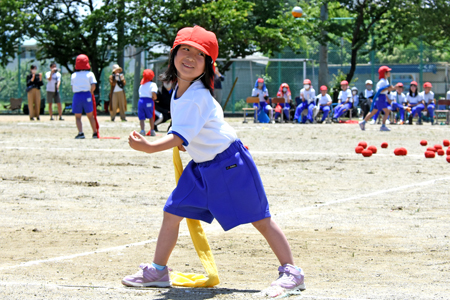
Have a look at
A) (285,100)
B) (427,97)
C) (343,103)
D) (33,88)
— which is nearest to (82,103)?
(33,88)

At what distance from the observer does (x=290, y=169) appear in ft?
35.2

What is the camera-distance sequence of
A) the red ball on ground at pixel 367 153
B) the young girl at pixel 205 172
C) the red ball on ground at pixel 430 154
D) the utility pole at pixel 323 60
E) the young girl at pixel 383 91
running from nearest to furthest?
1. the young girl at pixel 205 172
2. the red ball on ground at pixel 430 154
3. the red ball on ground at pixel 367 153
4. the young girl at pixel 383 91
5. the utility pole at pixel 323 60

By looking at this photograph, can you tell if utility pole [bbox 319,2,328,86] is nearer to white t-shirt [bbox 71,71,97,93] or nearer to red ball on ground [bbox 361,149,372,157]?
white t-shirt [bbox 71,71,97,93]

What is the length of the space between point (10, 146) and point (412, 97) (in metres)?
19.6

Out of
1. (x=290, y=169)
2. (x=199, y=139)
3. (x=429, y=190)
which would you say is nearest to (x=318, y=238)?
(x=199, y=139)

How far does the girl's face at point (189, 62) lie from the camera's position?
4.08 meters

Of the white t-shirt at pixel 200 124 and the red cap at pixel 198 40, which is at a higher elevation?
the red cap at pixel 198 40

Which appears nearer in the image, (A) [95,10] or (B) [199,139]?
(B) [199,139]

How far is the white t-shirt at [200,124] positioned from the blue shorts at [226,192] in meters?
0.06

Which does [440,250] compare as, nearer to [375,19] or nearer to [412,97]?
[412,97]

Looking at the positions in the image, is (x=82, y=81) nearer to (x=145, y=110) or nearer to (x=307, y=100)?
(x=145, y=110)

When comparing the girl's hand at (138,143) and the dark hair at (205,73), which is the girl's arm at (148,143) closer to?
the girl's hand at (138,143)

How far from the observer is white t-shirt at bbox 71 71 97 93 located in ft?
50.6

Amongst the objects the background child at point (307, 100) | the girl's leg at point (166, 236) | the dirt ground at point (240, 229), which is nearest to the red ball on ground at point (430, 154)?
the dirt ground at point (240, 229)
